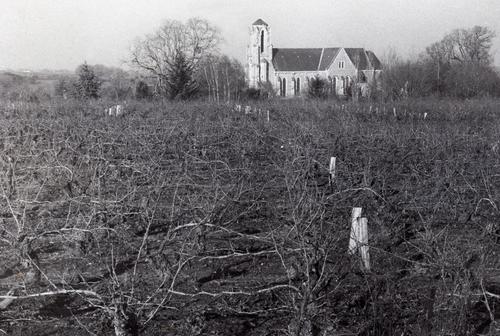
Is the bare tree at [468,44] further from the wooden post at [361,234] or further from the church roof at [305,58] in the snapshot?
the wooden post at [361,234]

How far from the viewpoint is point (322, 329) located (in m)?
4.87

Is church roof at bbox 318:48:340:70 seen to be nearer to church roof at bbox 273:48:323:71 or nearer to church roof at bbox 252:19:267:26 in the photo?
church roof at bbox 273:48:323:71

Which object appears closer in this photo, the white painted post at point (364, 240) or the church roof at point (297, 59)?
the white painted post at point (364, 240)

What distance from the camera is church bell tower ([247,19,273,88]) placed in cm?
5894

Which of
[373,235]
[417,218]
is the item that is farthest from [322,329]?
[417,218]

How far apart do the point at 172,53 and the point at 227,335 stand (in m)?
53.7

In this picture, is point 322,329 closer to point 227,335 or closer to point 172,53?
point 227,335

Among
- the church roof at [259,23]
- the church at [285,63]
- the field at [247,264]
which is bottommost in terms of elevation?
the field at [247,264]

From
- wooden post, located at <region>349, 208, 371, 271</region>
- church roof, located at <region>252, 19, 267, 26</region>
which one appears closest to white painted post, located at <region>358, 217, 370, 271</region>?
wooden post, located at <region>349, 208, 371, 271</region>

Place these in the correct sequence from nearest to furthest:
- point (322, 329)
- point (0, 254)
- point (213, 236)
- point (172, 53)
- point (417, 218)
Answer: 1. point (322, 329)
2. point (0, 254)
3. point (213, 236)
4. point (417, 218)
5. point (172, 53)

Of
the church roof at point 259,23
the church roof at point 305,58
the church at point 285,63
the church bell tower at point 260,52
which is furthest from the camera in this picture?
the church roof at point 259,23

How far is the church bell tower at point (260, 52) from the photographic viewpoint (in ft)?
193

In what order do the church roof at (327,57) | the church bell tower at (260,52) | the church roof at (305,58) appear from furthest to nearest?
the church bell tower at (260,52)
the church roof at (305,58)
the church roof at (327,57)

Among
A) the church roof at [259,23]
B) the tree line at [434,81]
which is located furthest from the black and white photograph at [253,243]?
the church roof at [259,23]
